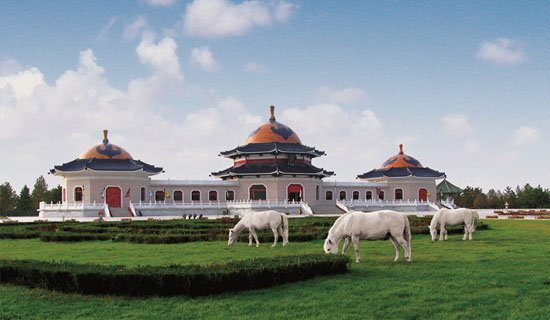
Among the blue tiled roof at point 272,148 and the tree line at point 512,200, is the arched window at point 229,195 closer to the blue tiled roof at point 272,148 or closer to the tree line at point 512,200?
the blue tiled roof at point 272,148

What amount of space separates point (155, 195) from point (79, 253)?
3669 cm

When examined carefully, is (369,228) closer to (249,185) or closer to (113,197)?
(113,197)

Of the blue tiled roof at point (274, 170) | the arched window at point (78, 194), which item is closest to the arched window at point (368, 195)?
the blue tiled roof at point (274, 170)

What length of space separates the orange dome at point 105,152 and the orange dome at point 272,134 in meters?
15.1

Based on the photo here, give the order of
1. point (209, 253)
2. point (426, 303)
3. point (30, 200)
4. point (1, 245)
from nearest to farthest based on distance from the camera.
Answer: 1. point (426, 303)
2. point (209, 253)
3. point (1, 245)
4. point (30, 200)

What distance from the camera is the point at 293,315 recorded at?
25.7 ft

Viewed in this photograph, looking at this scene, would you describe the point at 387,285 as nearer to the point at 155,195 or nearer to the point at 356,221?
the point at 356,221

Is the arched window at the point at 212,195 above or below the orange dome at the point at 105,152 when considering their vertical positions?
below

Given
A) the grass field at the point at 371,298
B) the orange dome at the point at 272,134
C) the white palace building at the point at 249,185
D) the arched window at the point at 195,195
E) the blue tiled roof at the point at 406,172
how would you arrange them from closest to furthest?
the grass field at the point at 371,298 < the white palace building at the point at 249,185 < the arched window at the point at 195,195 < the orange dome at the point at 272,134 < the blue tiled roof at the point at 406,172

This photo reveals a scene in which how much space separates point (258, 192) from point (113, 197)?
15.3m

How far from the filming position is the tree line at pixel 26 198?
234 ft

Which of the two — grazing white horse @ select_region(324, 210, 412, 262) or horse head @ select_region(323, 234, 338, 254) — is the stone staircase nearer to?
horse head @ select_region(323, 234, 338, 254)


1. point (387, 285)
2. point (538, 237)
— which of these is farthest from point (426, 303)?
point (538, 237)

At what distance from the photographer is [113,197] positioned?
4841 centimetres
